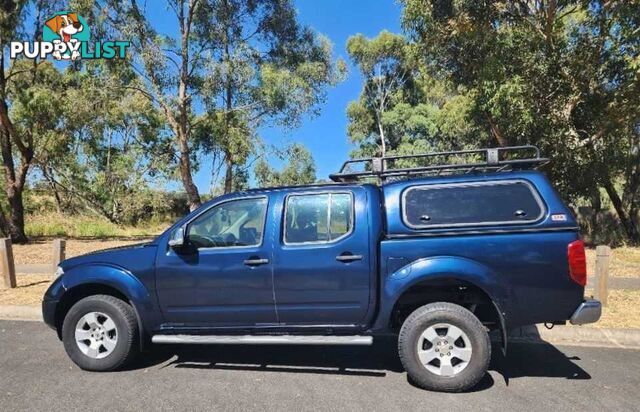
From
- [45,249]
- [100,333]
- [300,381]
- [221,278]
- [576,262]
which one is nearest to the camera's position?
[576,262]

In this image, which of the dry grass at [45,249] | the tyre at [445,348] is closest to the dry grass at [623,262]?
the tyre at [445,348]

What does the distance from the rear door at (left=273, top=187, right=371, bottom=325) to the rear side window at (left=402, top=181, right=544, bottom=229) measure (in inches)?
19.9

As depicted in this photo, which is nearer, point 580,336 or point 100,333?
point 100,333

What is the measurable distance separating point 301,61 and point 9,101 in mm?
9706

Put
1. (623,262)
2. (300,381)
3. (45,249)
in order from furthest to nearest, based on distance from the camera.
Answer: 1. (45,249)
2. (623,262)
3. (300,381)

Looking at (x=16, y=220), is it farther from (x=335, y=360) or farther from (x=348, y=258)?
(x=348, y=258)

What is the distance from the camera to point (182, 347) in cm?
612

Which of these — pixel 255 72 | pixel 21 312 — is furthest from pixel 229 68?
pixel 21 312

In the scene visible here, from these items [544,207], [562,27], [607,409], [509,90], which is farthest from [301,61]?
[607,409]

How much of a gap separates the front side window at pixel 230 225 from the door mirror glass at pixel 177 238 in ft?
0.28

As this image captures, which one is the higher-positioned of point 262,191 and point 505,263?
point 262,191

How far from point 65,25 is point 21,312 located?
9504 mm

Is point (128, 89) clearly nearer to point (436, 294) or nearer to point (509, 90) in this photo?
point (509, 90)

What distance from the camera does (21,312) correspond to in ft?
25.9
